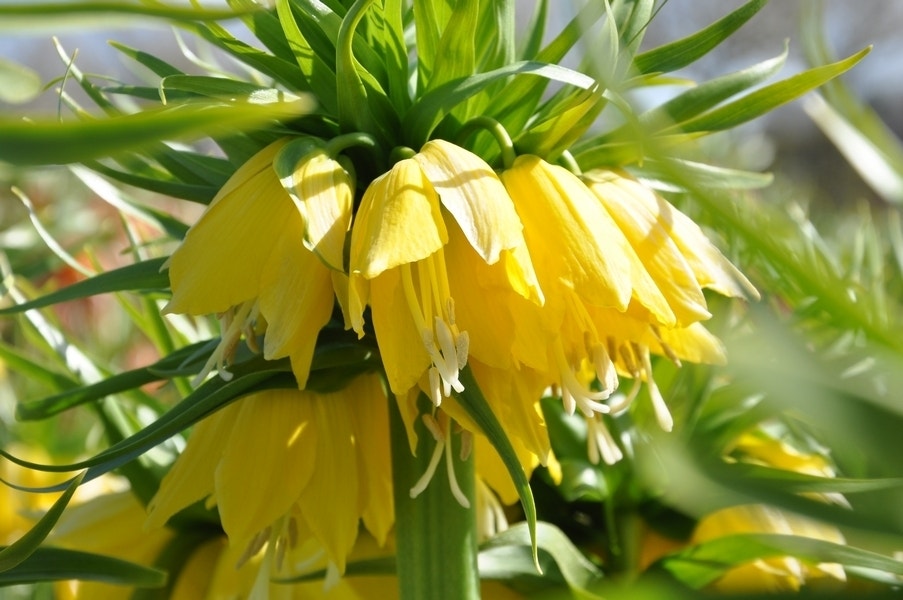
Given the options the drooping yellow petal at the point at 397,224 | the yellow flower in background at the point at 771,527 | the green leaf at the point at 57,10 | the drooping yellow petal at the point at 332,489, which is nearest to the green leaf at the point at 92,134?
the green leaf at the point at 57,10

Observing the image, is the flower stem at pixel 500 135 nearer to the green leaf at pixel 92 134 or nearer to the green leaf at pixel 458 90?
the green leaf at pixel 458 90

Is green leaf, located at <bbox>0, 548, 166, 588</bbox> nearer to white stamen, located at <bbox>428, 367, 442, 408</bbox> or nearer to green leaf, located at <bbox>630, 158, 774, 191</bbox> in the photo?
white stamen, located at <bbox>428, 367, 442, 408</bbox>

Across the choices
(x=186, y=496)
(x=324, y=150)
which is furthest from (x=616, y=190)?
(x=186, y=496)

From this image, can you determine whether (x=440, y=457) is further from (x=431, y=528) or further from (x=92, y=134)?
(x=92, y=134)

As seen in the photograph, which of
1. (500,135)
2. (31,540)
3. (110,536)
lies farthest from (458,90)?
(110,536)

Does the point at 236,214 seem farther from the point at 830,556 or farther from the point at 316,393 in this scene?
the point at 830,556
